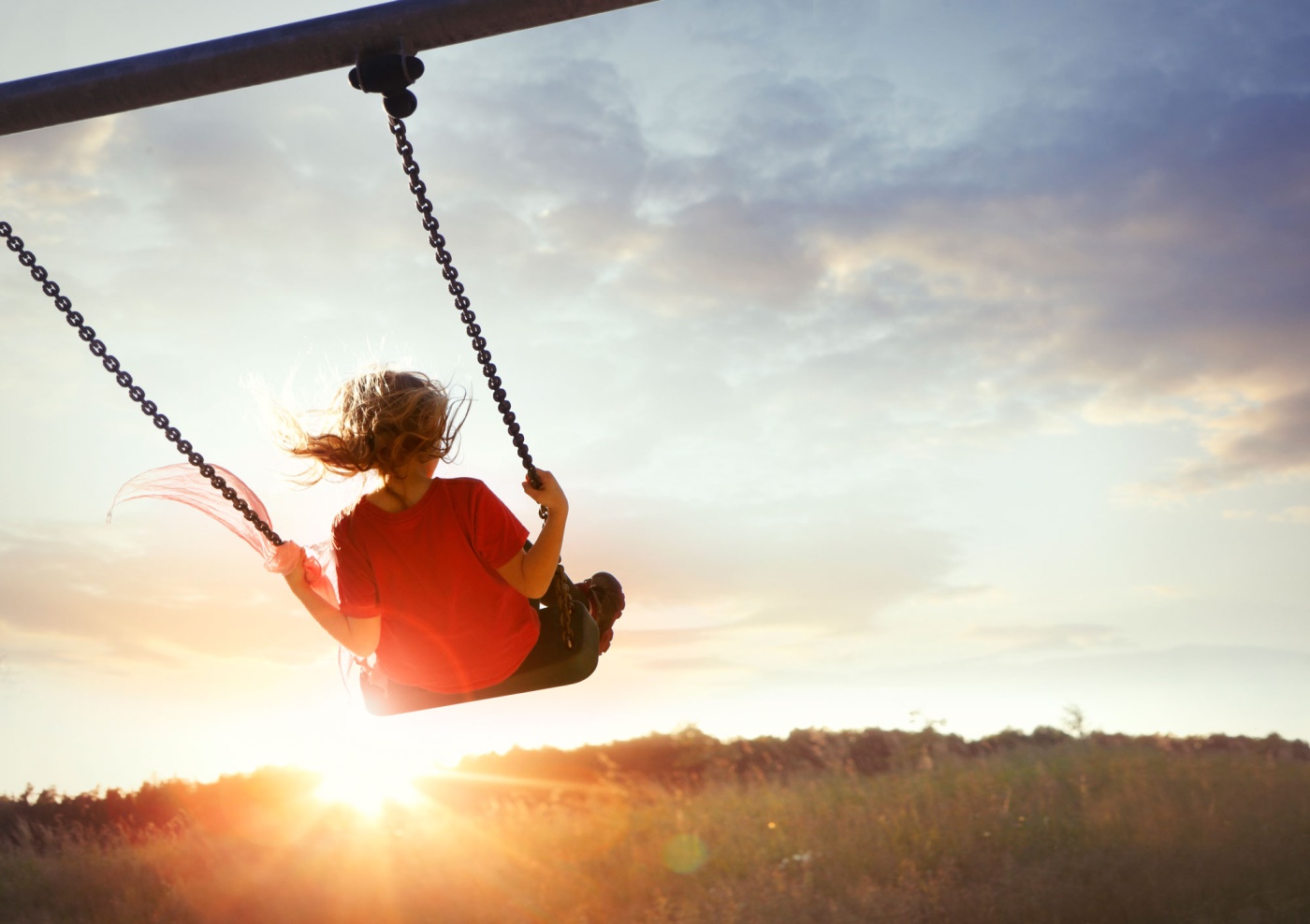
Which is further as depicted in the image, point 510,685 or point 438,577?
point 510,685

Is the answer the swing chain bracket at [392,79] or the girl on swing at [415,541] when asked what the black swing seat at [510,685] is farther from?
the swing chain bracket at [392,79]

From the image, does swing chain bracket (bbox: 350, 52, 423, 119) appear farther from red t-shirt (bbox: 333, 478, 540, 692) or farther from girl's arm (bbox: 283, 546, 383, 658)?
girl's arm (bbox: 283, 546, 383, 658)

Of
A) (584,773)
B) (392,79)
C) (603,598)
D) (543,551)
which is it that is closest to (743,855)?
(584,773)

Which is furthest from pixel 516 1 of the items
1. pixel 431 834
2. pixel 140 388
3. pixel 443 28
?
Result: pixel 431 834

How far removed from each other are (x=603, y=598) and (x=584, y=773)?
11.6m

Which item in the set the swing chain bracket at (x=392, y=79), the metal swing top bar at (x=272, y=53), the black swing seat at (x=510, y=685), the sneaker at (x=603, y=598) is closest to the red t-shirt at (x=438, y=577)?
the black swing seat at (x=510, y=685)

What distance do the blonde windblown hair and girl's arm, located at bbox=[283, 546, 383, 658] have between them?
0.38 meters

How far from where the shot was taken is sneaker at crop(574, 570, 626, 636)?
12.9 ft

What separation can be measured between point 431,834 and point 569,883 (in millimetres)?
1914

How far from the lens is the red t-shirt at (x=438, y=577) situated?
3047 mm

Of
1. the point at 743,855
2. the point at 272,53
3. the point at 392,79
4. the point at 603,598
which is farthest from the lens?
the point at 743,855

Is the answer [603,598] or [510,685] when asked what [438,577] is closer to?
[510,685]

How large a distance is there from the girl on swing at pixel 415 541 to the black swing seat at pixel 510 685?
194 mm

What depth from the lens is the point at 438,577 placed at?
3.09 metres
